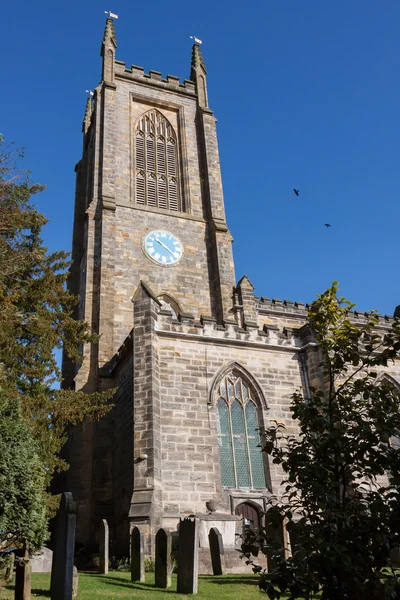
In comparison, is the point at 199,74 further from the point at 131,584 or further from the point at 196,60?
the point at 131,584

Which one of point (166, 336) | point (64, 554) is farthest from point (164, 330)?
point (64, 554)

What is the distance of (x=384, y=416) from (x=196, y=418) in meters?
9.91

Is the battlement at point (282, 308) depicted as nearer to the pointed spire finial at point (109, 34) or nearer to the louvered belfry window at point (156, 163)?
the louvered belfry window at point (156, 163)

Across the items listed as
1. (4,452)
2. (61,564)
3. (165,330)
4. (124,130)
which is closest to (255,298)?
(165,330)

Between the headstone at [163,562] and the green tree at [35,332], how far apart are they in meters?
3.93

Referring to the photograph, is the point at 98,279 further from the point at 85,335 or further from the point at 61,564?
the point at 61,564

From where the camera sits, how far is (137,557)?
1005 centimetres

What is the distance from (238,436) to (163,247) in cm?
1119

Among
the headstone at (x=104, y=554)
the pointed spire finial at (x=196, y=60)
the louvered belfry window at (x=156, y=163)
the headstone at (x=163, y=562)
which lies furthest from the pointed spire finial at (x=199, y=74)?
the headstone at (x=163, y=562)

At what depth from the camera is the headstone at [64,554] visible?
6.51 meters

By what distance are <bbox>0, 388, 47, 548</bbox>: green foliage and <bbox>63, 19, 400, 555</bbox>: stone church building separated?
13.6 ft

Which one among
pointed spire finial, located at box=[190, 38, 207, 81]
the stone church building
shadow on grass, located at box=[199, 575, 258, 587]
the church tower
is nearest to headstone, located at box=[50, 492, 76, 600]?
shadow on grass, located at box=[199, 575, 258, 587]

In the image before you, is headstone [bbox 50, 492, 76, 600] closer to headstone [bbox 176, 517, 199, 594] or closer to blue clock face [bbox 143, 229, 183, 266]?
headstone [bbox 176, 517, 199, 594]

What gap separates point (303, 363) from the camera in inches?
661
